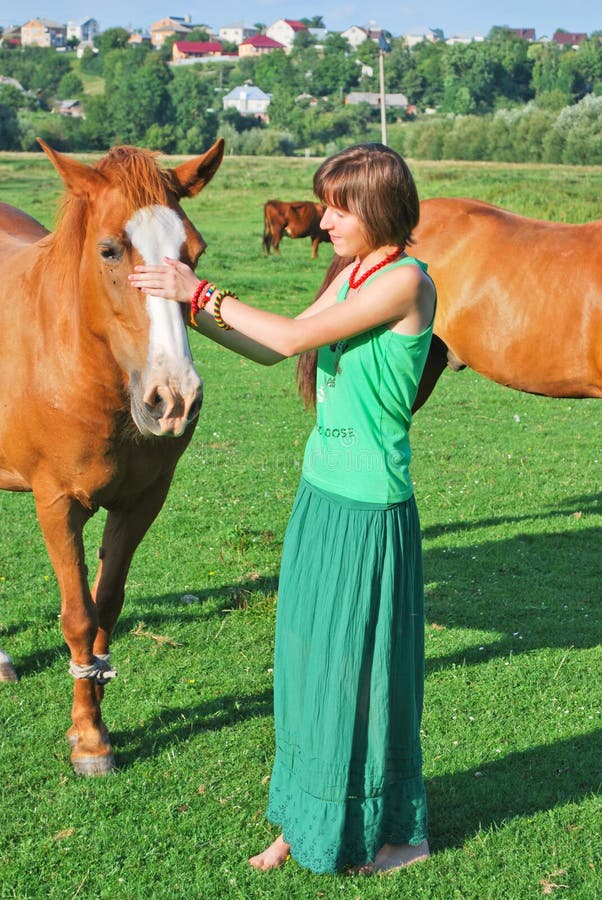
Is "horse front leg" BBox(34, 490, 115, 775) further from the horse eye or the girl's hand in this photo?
the girl's hand

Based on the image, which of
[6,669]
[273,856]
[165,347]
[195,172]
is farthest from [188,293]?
[6,669]

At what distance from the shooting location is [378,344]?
2.80 m

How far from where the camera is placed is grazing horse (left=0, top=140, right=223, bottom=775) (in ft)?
9.41

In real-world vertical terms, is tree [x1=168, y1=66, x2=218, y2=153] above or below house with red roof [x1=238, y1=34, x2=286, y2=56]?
below

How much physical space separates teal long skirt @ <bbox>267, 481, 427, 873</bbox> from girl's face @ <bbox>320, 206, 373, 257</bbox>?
29.3 inches

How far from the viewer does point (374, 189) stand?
2.65 meters

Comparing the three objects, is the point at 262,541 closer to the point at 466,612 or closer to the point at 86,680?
the point at 466,612

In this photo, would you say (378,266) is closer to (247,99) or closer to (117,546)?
(117,546)

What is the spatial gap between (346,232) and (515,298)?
4.05 meters

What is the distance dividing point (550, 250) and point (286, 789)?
15.0 feet

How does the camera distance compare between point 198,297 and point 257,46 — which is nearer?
point 198,297

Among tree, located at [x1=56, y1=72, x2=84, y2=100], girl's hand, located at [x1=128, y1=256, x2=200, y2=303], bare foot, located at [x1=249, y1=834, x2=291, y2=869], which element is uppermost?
tree, located at [x1=56, y1=72, x2=84, y2=100]

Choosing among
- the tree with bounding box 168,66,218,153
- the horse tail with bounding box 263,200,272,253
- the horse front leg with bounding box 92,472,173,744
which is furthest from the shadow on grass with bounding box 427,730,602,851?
the tree with bounding box 168,66,218,153

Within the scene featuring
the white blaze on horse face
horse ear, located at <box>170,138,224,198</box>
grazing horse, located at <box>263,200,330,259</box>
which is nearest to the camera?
the white blaze on horse face
